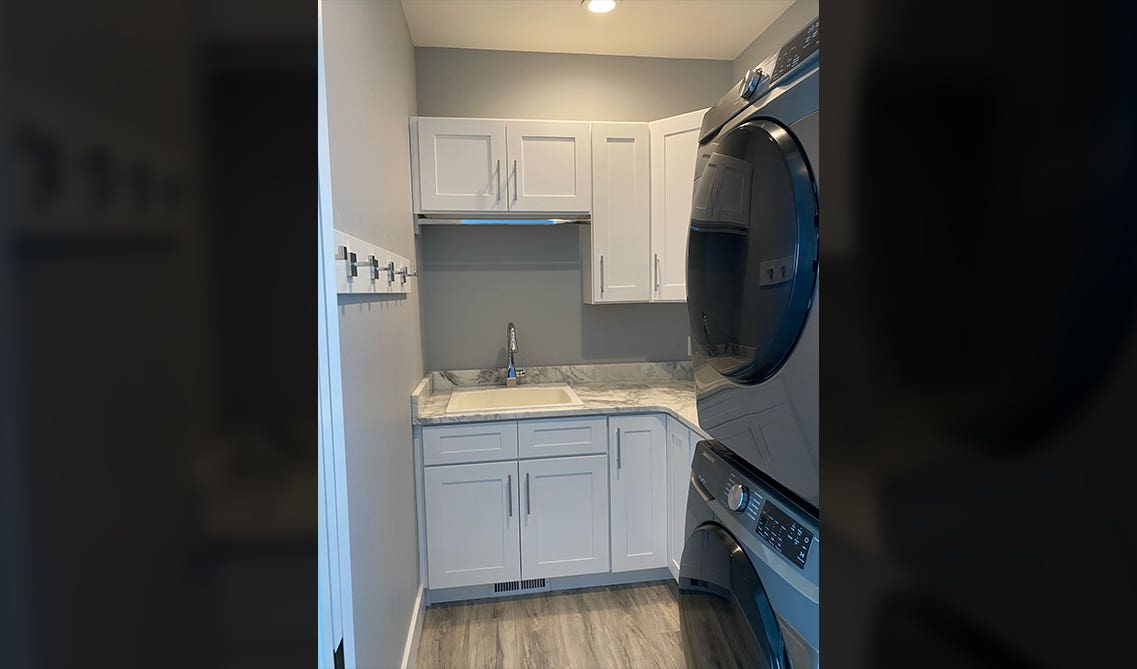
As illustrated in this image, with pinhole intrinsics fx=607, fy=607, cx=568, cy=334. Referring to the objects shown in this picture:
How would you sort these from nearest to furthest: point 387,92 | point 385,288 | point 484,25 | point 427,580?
point 385,288
point 387,92
point 427,580
point 484,25

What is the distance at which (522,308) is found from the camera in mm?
2930

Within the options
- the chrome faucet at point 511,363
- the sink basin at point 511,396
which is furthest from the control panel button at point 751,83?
the chrome faucet at point 511,363

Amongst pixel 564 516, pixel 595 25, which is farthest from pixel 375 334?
pixel 595 25

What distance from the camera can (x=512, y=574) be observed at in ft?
7.70

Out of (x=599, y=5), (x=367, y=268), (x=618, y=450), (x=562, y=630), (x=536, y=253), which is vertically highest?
(x=599, y=5)

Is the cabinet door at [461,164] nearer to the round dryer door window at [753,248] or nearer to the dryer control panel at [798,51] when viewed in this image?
the round dryer door window at [753,248]

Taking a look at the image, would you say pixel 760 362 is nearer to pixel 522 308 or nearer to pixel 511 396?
pixel 511 396

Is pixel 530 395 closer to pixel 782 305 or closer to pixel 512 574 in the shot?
pixel 512 574

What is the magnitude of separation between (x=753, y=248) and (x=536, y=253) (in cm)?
216

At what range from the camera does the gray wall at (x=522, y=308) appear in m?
2.84

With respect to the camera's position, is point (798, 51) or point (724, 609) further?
point (724, 609)
